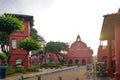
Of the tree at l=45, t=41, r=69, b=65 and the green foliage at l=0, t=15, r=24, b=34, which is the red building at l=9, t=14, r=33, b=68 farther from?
the tree at l=45, t=41, r=69, b=65

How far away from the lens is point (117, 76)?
1380 centimetres

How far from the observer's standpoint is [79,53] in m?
94.3

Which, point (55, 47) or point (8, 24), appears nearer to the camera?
point (8, 24)

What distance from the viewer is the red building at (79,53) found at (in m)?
92.8

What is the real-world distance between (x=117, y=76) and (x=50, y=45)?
76.1m

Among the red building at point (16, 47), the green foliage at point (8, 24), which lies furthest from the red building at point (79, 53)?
the green foliage at point (8, 24)

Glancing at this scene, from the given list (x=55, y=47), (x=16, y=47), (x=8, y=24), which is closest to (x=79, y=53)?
(x=55, y=47)

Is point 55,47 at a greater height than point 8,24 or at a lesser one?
lesser

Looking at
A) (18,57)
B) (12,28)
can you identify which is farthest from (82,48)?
(12,28)

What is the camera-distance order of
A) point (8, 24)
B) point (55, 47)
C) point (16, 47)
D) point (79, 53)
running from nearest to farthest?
1. point (8, 24)
2. point (16, 47)
3. point (55, 47)
4. point (79, 53)

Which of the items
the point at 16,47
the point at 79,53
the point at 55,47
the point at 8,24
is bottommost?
the point at 79,53

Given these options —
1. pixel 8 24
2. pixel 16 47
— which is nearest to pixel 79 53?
pixel 16 47

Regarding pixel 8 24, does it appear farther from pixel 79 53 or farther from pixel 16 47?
pixel 79 53

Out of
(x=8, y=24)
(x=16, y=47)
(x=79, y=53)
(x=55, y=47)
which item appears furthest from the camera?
(x=79, y=53)
